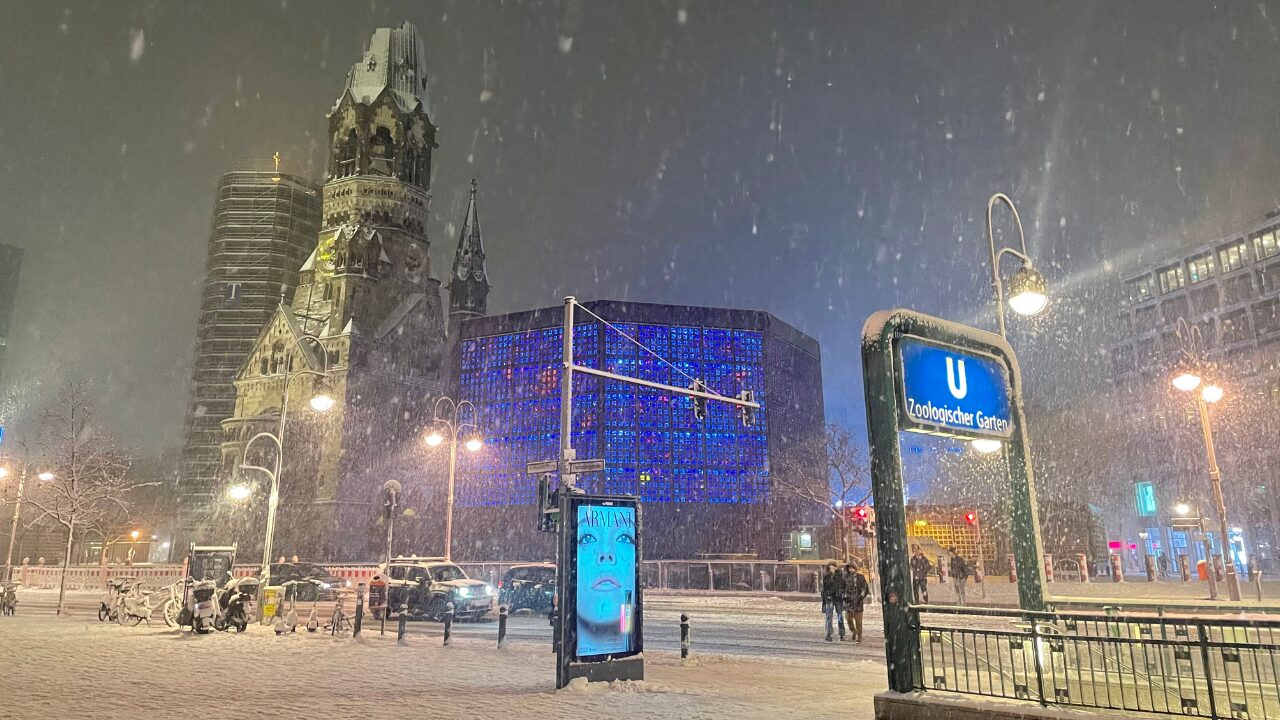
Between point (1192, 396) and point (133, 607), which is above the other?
point (1192, 396)

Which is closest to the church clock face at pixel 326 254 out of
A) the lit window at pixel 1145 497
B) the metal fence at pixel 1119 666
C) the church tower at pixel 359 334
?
the church tower at pixel 359 334

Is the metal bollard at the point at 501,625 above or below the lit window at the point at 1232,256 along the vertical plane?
below

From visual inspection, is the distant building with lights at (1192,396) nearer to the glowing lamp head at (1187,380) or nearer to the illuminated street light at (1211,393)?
the illuminated street light at (1211,393)

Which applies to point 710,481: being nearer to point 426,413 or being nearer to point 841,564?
point 426,413

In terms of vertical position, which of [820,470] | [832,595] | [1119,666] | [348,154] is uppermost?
[348,154]

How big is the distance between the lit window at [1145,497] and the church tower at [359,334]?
223ft

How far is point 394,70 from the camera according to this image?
67.1m

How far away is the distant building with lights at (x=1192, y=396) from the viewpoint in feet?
178

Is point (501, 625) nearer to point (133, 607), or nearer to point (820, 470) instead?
point (133, 607)

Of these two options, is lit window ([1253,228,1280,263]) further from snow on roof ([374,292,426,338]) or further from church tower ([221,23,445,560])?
snow on roof ([374,292,426,338])

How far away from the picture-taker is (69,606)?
1113 inches

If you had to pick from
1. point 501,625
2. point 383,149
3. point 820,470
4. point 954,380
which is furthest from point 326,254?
point 954,380

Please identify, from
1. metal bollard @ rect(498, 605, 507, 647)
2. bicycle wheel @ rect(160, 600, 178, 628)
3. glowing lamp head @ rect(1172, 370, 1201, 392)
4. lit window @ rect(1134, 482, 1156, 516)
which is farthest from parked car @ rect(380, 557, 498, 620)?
lit window @ rect(1134, 482, 1156, 516)

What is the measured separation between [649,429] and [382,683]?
5604 cm
